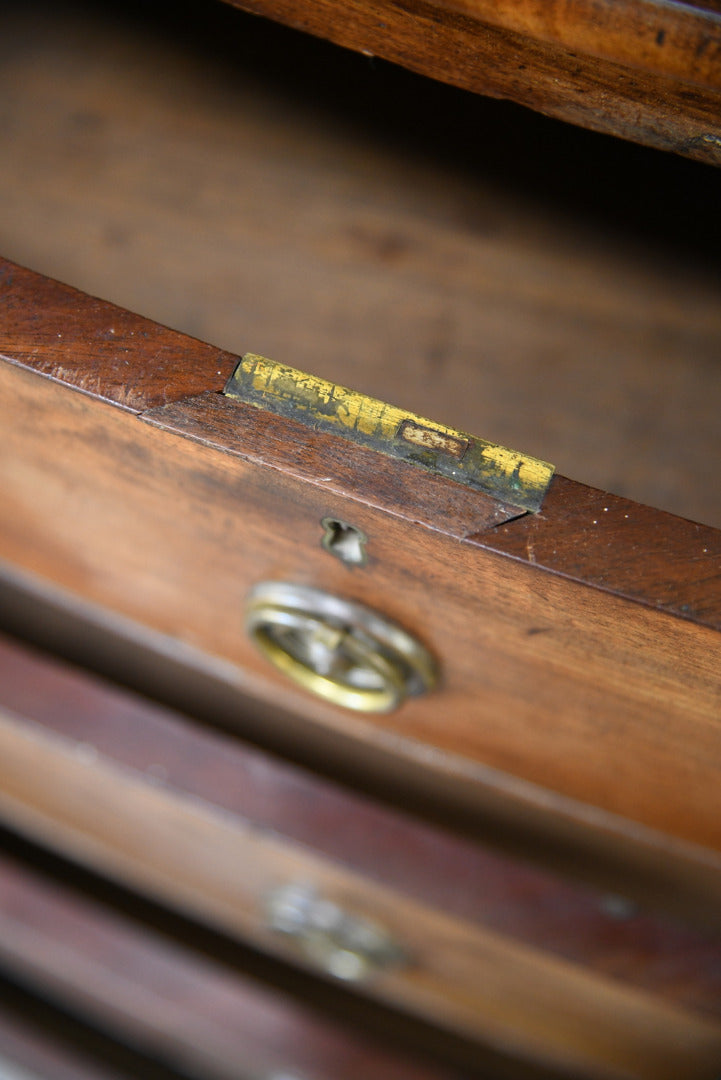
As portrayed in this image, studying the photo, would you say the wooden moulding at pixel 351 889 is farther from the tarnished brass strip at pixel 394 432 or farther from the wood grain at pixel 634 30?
the wood grain at pixel 634 30

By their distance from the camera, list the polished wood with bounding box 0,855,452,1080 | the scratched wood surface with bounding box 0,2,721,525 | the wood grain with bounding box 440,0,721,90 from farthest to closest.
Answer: the polished wood with bounding box 0,855,452,1080
the scratched wood surface with bounding box 0,2,721,525
the wood grain with bounding box 440,0,721,90

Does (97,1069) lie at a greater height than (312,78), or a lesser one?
lesser

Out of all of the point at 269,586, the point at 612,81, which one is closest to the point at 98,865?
the point at 269,586

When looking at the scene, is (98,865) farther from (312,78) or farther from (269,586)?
(312,78)

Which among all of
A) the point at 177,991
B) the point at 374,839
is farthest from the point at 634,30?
the point at 177,991

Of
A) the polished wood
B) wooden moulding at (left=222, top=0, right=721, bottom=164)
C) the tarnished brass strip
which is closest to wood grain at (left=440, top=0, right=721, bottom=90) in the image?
wooden moulding at (left=222, top=0, right=721, bottom=164)

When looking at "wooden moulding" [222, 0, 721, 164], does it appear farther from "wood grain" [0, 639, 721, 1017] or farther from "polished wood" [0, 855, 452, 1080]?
"polished wood" [0, 855, 452, 1080]
